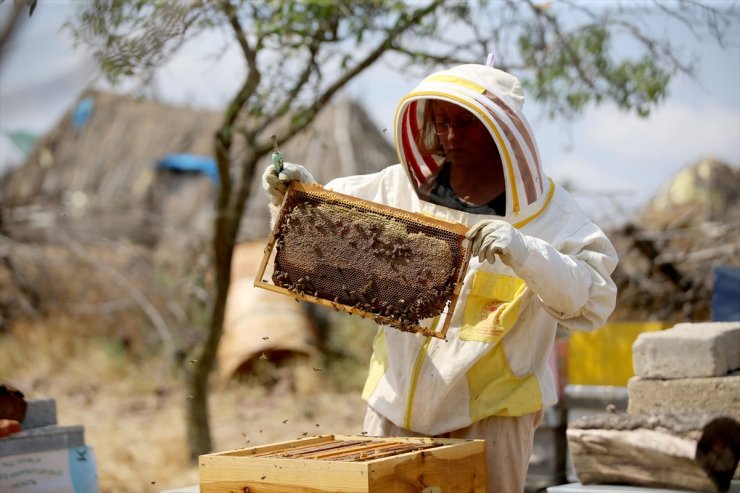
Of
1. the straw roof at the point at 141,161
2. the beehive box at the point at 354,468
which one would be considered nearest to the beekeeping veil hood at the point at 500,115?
the beehive box at the point at 354,468

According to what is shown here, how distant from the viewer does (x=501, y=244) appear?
2.71m

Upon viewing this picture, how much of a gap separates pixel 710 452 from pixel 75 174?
14048 millimetres

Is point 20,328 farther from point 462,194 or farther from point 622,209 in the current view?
point 462,194

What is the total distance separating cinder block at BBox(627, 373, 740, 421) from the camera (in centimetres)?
429

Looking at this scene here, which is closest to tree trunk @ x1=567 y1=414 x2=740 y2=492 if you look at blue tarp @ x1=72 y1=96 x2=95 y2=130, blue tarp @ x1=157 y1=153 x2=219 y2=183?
blue tarp @ x1=157 y1=153 x2=219 y2=183

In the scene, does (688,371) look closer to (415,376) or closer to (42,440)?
(415,376)

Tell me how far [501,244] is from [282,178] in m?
0.82

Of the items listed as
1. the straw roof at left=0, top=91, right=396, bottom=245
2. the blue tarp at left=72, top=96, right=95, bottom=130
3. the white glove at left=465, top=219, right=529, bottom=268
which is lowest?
the white glove at left=465, top=219, right=529, bottom=268

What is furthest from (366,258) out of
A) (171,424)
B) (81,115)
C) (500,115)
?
(81,115)

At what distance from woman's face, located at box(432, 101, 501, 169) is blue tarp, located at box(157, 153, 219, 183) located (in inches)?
496

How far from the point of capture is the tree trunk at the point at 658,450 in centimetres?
339

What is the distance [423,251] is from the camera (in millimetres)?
3004

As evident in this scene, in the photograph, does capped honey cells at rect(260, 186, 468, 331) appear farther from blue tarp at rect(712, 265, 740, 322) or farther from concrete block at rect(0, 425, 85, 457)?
blue tarp at rect(712, 265, 740, 322)

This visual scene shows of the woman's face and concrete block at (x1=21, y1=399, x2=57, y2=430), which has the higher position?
the woman's face
